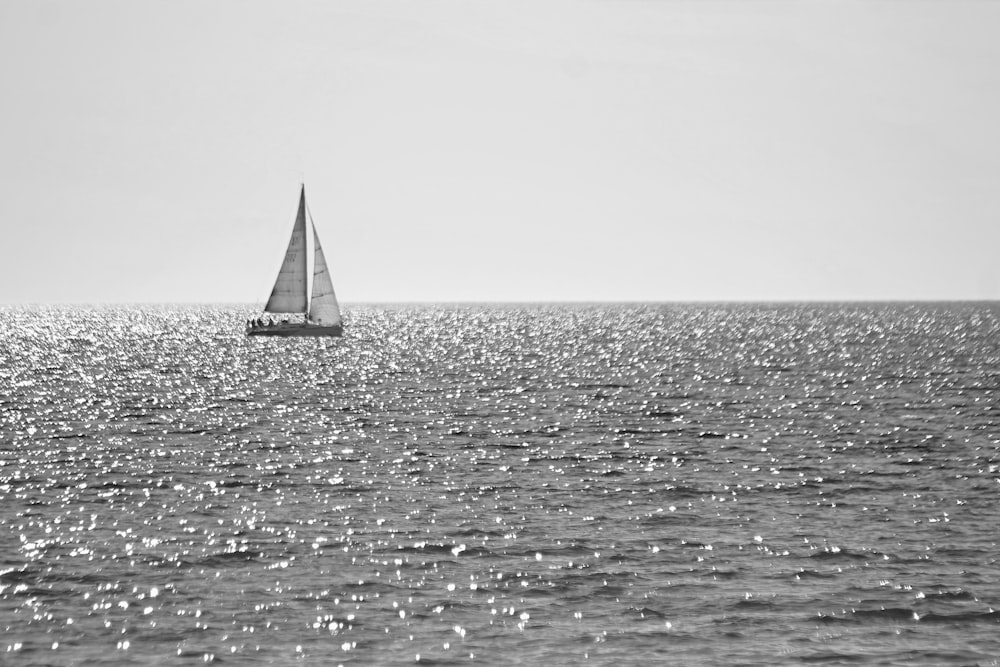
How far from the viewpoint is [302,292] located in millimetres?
134500

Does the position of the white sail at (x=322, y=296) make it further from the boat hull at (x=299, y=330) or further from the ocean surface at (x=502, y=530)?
the ocean surface at (x=502, y=530)

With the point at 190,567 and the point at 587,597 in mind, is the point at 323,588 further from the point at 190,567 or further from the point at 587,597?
the point at 587,597

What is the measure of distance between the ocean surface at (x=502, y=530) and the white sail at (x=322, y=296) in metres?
58.6

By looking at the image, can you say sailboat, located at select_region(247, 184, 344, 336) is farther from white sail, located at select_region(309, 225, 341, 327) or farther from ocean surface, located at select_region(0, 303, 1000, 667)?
ocean surface, located at select_region(0, 303, 1000, 667)

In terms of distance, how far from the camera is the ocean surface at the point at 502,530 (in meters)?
21.9

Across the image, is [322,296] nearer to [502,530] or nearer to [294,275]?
[294,275]

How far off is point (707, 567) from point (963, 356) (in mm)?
95823

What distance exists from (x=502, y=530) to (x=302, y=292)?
10667 centimetres

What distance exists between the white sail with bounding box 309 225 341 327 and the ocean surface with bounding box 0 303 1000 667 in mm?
58577

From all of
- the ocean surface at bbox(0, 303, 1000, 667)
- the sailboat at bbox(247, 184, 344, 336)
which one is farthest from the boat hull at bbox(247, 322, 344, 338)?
the ocean surface at bbox(0, 303, 1000, 667)

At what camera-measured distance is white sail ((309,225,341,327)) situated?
130750 millimetres

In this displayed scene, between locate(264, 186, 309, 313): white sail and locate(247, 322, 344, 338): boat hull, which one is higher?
locate(264, 186, 309, 313): white sail

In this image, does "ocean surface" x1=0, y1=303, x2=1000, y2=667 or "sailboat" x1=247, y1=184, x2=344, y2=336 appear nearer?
"ocean surface" x1=0, y1=303, x2=1000, y2=667

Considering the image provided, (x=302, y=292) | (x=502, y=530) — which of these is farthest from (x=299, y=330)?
(x=502, y=530)
